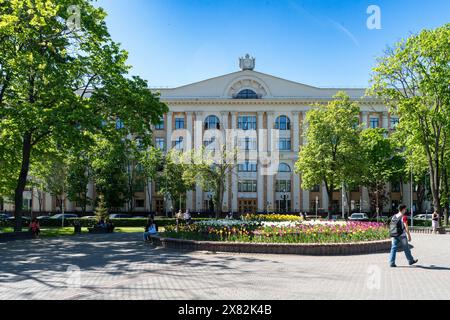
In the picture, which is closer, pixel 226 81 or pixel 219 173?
pixel 219 173

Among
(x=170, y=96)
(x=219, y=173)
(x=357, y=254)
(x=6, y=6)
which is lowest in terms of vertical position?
(x=357, y=254)

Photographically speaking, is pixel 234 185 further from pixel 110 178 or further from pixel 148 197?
pixel 110 178

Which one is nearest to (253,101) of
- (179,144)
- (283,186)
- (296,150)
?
(296,150)

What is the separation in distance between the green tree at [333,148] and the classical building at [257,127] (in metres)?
18.8

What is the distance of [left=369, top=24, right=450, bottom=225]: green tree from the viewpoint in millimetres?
32469

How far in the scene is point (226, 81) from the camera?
220 ft

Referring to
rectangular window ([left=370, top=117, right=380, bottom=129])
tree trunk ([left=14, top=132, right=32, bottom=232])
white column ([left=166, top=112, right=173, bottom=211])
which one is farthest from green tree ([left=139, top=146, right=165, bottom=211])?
rectangular window ([left=370, top=117, right=380, bottom=129])

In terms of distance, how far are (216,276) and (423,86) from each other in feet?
90.6

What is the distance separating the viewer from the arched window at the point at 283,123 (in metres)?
67.6

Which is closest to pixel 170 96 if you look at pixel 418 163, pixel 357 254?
pixel 418 163

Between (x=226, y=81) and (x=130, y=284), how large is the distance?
58541 millimetres

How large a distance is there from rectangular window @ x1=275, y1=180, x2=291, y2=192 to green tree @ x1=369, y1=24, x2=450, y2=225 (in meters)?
31.1

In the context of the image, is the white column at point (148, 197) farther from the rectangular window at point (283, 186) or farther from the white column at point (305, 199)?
the white column at point (305, 199)

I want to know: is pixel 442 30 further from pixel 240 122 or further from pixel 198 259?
pixel 240 122
